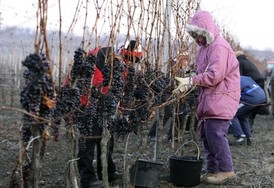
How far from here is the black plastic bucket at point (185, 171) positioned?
14.9 feet

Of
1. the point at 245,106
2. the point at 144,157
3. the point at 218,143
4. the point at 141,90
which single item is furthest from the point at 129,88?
the point at 245,106

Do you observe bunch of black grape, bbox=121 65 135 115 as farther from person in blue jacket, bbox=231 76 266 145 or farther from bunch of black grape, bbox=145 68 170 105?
person in blue jacket, bbox=231 76 266 145

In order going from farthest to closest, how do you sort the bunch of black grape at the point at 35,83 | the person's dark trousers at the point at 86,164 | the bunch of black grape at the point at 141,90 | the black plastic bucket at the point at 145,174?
1. the black plastic bucket at the point at 145,174
2. the person's dark trousers at the point at 86,164
3. the bunch of black grape at the point at 141,90
4. the bunch of black grape at the point at 35,83

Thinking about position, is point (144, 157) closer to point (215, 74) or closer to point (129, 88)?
point (215, 74)

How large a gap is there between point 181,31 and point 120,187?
1.78 metres

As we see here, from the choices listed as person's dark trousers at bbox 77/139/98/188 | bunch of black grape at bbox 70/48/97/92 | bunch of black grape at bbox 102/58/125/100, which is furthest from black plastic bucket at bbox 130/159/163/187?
bunch of black grape at bbox 70/48/97/92

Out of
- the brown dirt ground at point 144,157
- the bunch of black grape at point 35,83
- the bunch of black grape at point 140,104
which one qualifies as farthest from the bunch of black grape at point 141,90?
the bunch of black grape at point 35,83

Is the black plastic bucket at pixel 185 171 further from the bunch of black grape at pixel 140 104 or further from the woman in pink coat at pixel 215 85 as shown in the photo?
the bunch of black grape at pixel 140 104

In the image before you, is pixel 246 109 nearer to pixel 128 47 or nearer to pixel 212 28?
pixel 212 28

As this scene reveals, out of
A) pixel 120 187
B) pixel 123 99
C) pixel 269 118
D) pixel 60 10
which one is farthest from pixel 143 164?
pixel 269 118

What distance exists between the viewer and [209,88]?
465cm

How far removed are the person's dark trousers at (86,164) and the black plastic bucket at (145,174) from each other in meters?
0.41

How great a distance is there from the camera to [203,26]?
4.53 meters

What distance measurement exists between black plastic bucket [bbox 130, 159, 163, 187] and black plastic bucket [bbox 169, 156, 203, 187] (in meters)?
0.28
